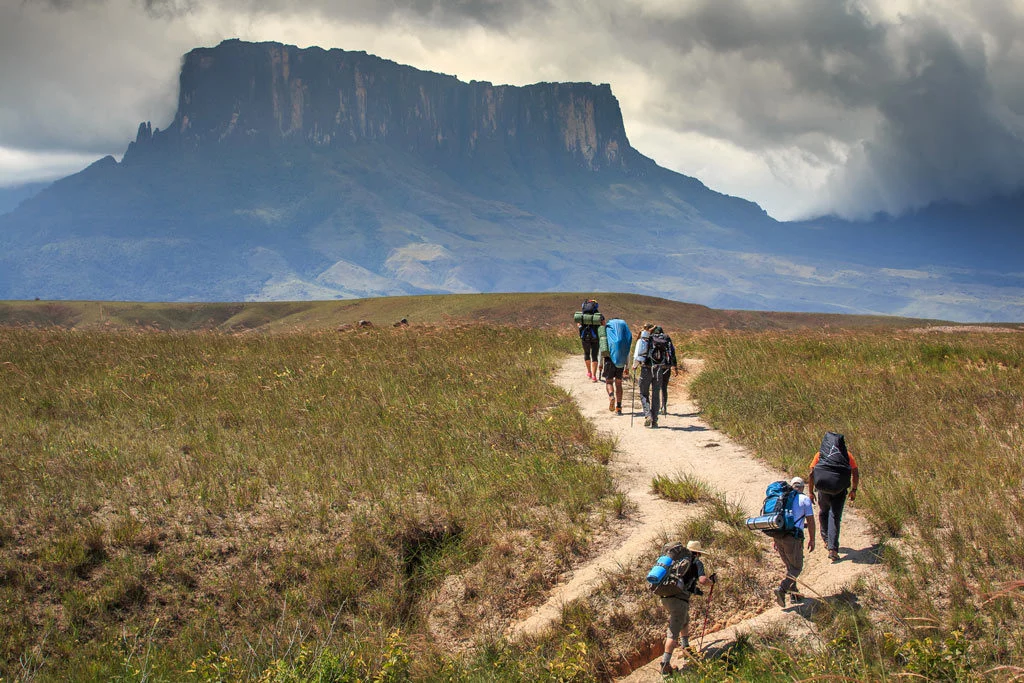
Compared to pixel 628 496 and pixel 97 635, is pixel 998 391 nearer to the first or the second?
pixel 628 496

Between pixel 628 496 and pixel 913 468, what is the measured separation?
13.4ft

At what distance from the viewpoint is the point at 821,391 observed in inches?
633

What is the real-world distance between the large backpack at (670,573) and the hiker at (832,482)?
228cm

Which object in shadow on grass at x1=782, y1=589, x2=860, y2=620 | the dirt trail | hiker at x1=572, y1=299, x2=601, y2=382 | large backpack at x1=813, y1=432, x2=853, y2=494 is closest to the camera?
shadow on grass at x1=782, y1=589, x2=860, y2=620

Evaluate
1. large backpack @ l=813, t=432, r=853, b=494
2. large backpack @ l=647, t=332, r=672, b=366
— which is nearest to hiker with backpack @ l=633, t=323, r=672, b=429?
large backpack @ l=647, t=332, r=672, b=366

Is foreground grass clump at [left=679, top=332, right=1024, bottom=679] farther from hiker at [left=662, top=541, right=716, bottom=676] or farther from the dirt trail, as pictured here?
hiker at [left=662, top=541, right=716, bottom=676]

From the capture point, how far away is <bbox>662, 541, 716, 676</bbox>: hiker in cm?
769

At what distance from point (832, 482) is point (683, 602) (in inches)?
97.5

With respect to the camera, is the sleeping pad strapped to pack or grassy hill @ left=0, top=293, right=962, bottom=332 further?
grassy hill @ left=0, top=293, right=962, bottom=332

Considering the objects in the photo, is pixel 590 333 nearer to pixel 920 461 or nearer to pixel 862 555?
pixel 920 461

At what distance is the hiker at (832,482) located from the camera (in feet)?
29.3

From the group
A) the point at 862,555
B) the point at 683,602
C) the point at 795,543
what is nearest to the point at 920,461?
the point at 862,555

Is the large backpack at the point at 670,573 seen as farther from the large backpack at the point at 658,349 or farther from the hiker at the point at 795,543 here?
the large backpack at the point at 658,349

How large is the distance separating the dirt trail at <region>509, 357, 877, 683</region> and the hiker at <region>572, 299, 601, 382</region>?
4.46 feet
